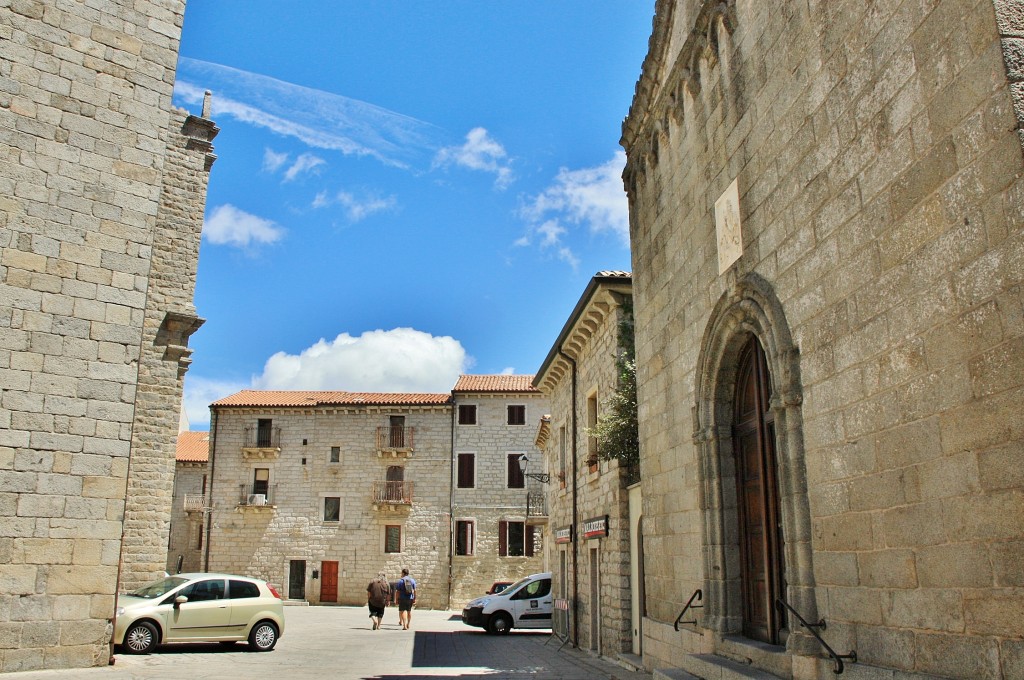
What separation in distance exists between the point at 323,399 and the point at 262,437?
3.27 m

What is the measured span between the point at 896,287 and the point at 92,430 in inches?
328

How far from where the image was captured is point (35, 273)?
29.1 ft

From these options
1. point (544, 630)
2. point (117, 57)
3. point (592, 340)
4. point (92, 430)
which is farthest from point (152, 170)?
point (544, 630)

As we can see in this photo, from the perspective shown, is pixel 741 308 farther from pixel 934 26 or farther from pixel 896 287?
pixel 934 26

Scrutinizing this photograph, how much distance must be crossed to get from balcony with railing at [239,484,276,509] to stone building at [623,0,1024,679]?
29.3 meters

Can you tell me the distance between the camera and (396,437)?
36.1m

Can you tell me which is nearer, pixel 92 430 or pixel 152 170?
pixel 92 430

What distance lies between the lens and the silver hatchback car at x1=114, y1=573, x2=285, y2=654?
499 inches

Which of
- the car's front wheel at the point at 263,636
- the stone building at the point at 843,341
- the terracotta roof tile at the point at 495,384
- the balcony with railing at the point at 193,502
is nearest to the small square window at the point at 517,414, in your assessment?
the terracotta roof tile at the point at 495,384

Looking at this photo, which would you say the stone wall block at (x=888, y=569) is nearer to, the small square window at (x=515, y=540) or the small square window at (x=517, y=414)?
the small square window at (x=515, y=540)

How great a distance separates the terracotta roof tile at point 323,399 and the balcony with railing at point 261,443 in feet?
3.88

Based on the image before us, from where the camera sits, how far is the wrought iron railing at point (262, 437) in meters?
36.4

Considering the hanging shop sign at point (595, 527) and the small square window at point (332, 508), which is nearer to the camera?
the hanging shop sign at point (595, 527)

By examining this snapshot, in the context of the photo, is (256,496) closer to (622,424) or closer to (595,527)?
(595,527)
